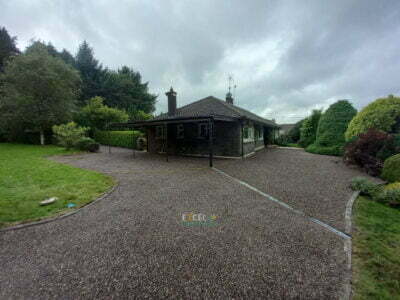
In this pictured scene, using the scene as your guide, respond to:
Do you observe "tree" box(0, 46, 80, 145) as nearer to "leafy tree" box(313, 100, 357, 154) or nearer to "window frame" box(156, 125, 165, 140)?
"window frame" box(156, 125, 165, 140)

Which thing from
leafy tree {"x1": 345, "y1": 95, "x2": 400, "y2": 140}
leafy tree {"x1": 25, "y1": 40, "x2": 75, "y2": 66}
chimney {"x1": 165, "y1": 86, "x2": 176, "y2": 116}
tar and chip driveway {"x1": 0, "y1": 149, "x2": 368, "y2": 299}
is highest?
leafy tree {"x1": 25, "y1": 40, "x2": 75, "y2": 66}

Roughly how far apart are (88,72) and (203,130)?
3159cm

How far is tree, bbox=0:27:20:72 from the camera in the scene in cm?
2581

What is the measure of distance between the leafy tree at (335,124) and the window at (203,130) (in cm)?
Answer: 1056

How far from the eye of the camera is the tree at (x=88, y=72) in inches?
1211

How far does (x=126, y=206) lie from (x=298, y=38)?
14.9 metres

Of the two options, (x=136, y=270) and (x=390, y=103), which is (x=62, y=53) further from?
(x=390, y=103)

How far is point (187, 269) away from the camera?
2246 mm

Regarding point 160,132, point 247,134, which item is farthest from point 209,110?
point 160,132

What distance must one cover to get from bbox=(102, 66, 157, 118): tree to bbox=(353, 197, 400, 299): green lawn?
3097 cm

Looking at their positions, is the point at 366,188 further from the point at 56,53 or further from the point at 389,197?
the point at 56,53

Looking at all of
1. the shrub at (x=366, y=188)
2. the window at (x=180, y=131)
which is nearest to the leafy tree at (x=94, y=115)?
the window at (x=180, y=131)

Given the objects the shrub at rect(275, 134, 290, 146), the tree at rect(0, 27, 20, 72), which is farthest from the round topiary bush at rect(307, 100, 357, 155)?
the tree at rect(0, 27, 20, 72)

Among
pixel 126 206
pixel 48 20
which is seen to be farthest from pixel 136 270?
pixel 48 20
